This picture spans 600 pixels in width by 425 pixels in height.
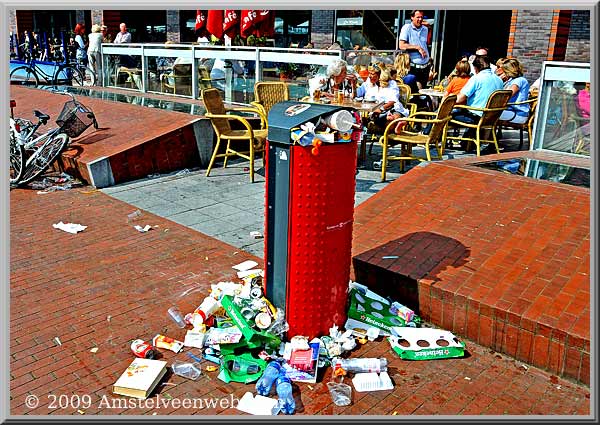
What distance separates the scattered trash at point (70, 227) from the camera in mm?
5816

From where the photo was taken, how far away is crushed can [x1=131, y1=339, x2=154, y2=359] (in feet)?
11.6

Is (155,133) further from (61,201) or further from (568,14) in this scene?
(568,14)

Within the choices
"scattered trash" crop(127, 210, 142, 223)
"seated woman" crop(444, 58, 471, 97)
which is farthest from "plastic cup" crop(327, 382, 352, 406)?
"seated woman" crop(444, 58, 471, 97)

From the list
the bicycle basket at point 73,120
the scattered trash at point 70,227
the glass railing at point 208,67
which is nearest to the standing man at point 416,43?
the glass railing at point 208,67

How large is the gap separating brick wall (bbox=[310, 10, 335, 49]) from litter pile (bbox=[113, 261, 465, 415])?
42.2 feet

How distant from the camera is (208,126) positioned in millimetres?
8383

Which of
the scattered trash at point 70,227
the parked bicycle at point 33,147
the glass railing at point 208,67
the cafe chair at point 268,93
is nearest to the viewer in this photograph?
the scattered trash at point 70,227

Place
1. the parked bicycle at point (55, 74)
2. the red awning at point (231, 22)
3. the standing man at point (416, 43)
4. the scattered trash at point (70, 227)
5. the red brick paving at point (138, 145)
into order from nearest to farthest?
the scattered trash at point (70, 227)
the red brick paving at point (138, 145)
the standing man at point (416, 43)
the red awning at point (231, 22)
the parked bicycle at point (55, 74)

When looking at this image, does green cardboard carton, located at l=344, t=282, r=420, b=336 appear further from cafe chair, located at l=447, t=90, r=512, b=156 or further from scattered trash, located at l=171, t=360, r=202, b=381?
cafe chair, located at l=447, t=90, r=512, b=156

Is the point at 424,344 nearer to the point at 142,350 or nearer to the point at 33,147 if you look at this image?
the point at 142,350

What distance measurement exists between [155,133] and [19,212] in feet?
7.57

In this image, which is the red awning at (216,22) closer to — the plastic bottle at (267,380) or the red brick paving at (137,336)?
the red brick paving at (137,336)

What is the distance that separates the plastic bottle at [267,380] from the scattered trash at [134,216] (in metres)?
3.36

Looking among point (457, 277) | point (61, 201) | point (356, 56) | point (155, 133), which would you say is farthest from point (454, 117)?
point (61, 201)
